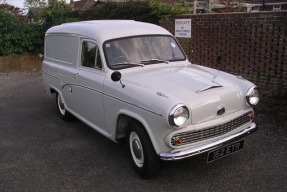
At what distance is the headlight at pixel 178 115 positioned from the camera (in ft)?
11.1

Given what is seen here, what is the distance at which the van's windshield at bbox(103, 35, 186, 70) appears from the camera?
15.1 feet

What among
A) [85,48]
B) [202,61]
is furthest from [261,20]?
[85,48]

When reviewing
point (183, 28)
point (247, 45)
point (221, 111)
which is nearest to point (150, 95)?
point (221, 111)

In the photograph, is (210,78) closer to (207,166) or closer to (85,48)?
(207,166)

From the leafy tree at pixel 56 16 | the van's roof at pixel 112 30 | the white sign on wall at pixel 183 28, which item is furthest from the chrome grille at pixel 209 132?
the leafy tree at pixel 56 16

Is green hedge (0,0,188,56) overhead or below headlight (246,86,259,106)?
overhead

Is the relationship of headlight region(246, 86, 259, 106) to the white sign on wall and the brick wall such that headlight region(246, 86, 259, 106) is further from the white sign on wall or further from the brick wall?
the white sign on wall

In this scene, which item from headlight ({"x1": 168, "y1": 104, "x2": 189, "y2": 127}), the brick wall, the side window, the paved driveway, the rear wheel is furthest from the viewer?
the brick wall

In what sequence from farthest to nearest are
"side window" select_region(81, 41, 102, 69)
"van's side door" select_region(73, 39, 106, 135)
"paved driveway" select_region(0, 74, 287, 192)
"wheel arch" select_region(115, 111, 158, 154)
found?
"side window" select_region(81, 41, 102, 69) < "van's side door" select_region(73, 39, 106, 135) < "paved driveway" select_region(0, 74, 287, 192) < "wheel arch" select_region(115, 111, 158, 154)

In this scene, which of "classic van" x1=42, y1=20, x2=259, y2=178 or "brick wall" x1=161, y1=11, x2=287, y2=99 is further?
"brick wall" x1=161, y1=11, x2=287, y2=99

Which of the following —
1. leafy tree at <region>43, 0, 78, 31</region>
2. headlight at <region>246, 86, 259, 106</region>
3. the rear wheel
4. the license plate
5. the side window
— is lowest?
the rear wheel

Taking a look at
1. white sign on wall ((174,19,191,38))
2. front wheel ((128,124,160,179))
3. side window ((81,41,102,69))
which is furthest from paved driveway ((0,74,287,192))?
white sign on wall ((174,19,191,38))

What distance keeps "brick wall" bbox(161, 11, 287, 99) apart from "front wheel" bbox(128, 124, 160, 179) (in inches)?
151

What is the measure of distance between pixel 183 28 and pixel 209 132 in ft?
19.2
